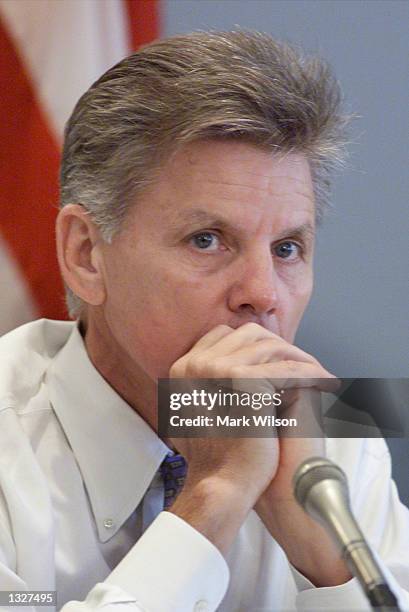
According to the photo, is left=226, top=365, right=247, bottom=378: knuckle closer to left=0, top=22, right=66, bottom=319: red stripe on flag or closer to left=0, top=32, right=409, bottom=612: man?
left=0, top=32, right=409, bottom=612: man

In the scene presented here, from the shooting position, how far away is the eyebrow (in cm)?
96

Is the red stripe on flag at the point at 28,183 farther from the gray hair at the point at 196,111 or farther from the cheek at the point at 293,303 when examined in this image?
the cheek at the point at 293,303

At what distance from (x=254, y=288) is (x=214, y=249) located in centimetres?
6

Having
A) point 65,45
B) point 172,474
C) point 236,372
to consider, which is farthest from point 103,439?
point 65,45

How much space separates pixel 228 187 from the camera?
3.17ft

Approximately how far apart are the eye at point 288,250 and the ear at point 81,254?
20 cm

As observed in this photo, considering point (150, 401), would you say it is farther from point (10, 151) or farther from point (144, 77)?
point (10, 151)

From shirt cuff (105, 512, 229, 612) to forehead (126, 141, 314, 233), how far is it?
0.96 ft

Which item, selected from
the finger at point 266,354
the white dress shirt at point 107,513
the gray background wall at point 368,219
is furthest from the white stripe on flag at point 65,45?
the finger at point 266,354

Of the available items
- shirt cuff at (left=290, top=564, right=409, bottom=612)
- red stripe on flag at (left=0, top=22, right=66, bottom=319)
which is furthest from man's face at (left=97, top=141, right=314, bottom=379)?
red stripe on flag at (left=0, top=22, right=66, bottom=319)

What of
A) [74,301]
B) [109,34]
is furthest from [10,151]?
[74,301]

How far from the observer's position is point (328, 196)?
1.08 meters

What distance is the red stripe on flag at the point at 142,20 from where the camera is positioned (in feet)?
4.58

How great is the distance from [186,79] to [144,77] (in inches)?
2.2
